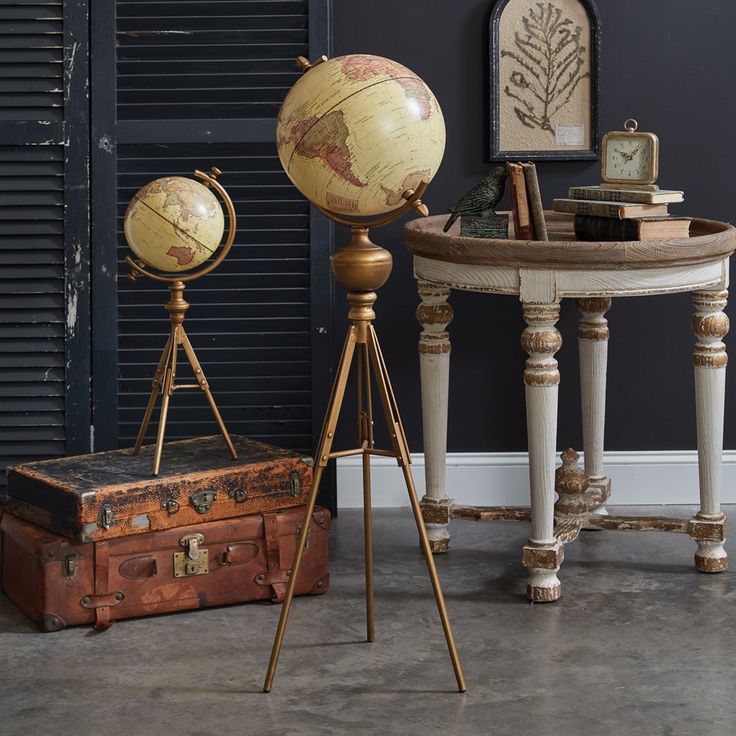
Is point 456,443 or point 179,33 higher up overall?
point 179,33

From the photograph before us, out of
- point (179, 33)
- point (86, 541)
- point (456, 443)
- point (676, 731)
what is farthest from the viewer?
point (456, 443)

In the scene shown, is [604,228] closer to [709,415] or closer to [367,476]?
[709,415]

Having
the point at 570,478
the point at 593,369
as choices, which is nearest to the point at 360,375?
the point at 570,478

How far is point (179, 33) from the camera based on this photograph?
4.28 m

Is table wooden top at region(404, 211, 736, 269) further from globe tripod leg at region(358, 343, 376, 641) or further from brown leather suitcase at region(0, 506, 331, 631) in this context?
brown leather suitcase at region(0, 506, 331, 631)

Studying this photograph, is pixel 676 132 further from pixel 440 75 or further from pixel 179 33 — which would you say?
pixel 179 33

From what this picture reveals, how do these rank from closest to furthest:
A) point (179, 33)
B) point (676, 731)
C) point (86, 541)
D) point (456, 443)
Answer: point (676, 731) < point (86, 541) < point (179, 33) < point (456, 443)

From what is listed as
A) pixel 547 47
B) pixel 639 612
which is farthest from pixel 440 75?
pixel 639 612

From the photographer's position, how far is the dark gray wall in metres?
4.39

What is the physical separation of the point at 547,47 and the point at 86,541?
2267 mm

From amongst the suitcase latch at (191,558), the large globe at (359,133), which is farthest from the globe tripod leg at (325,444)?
the suitcase latch at (191,558)

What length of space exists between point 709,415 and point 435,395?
83 cm

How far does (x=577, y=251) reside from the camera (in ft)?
11.3

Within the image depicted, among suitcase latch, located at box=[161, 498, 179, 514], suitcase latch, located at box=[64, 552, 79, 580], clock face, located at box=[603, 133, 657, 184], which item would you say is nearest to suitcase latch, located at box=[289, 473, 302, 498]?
suitcase latch, located at box=[161, 498, 179, 514]
